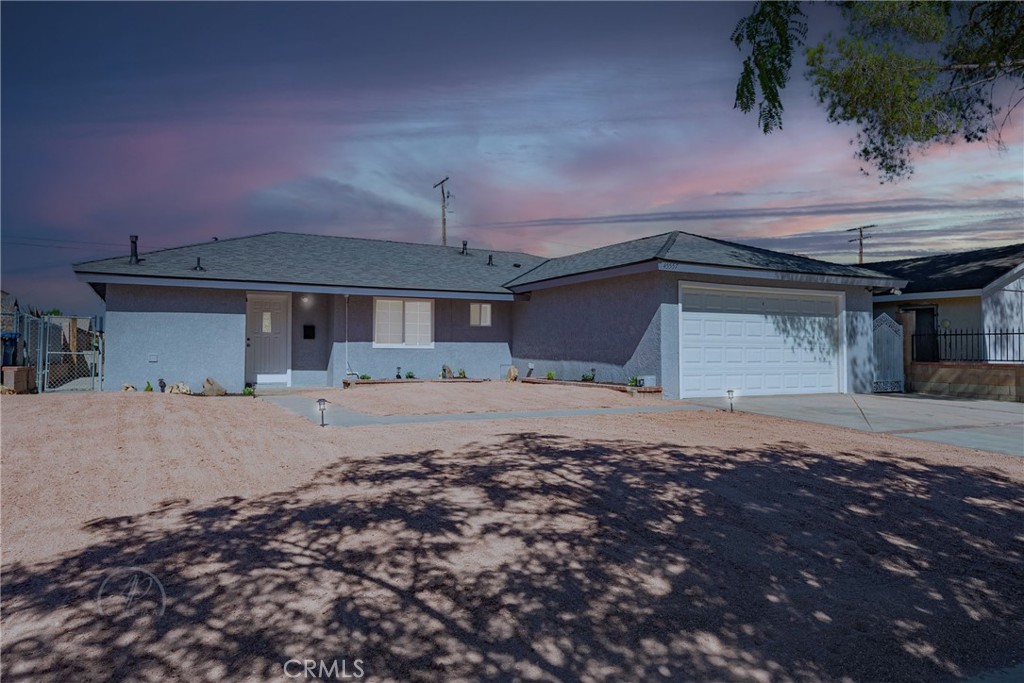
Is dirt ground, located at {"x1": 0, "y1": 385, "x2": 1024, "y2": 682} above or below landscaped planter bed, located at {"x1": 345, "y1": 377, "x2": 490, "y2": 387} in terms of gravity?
below

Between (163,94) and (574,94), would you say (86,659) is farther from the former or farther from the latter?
(163,94)

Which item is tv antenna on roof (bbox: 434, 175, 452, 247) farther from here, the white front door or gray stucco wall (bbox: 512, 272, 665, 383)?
the white front door

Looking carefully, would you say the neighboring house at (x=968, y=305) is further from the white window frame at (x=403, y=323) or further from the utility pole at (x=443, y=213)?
the utility pole at (x=443, y=213)

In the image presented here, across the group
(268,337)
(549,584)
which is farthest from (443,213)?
(549,584)

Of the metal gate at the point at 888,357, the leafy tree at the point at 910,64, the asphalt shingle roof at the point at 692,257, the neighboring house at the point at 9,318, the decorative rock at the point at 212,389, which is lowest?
the decorative rock at the point at 212,389

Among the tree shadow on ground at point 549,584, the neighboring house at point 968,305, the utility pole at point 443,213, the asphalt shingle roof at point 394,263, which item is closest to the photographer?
the tree shadow on ground at point 549,584

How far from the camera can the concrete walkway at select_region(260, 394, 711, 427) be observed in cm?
1054

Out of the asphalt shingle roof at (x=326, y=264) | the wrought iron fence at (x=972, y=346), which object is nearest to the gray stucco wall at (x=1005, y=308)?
the wrought iron fence at (x=972, y=346)

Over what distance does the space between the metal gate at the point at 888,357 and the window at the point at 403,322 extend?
13605 millimetres

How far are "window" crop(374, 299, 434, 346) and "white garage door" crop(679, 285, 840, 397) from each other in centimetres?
850

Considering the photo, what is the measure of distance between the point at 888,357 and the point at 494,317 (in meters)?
12.3

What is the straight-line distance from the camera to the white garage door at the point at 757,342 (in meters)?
15.1

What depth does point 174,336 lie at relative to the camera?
16094 millimetres

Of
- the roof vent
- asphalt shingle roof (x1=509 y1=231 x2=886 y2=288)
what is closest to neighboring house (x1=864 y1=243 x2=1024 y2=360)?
asphalt shingle roof (x1=509 y1=231 x2=886 y2=288)
